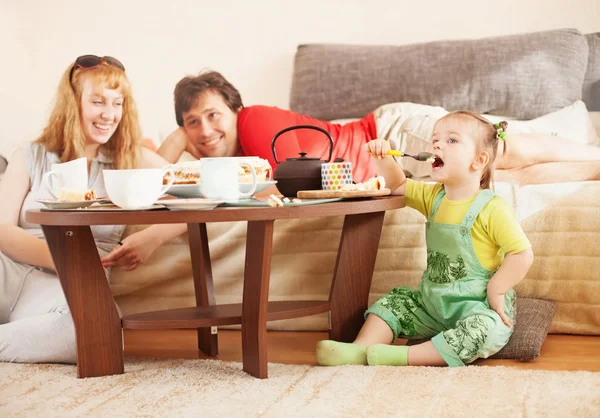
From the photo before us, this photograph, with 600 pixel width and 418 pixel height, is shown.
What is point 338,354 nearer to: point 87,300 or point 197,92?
point 87,300

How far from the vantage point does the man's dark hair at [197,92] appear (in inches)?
97.0

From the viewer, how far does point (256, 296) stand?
4.69ft

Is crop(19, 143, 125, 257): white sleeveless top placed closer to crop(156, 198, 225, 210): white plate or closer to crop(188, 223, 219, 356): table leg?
crop(188, 223, 219, 356): table leg

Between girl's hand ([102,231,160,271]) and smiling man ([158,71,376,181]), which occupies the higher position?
smiling man ([158,71,376,181])

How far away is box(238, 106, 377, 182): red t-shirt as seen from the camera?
7.45ft

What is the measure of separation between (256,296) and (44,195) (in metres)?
0.76

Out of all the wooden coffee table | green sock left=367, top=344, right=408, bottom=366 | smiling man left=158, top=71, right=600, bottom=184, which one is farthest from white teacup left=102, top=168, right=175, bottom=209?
smiling man left=158, top=71, right=600, bottom=184

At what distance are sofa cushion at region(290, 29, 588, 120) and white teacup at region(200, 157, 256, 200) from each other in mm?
1367

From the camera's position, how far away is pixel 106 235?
1.95 m

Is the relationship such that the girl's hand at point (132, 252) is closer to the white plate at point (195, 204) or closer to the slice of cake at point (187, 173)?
the slice of cake at point (187, 173)

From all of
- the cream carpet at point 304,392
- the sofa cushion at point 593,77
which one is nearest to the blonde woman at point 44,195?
the cream carpet at point 304,392

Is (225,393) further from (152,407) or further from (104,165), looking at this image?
(104,165)

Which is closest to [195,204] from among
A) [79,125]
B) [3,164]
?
[79,125]

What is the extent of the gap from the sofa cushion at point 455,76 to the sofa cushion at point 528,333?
1.03m
